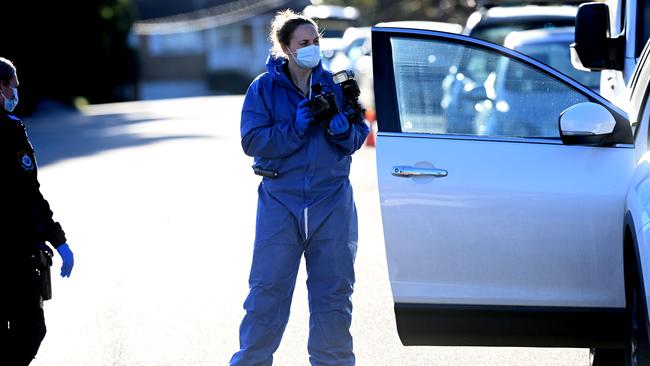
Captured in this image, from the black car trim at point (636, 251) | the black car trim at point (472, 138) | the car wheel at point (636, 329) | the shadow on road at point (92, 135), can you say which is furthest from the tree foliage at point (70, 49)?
the black car trim at point (636, 251)

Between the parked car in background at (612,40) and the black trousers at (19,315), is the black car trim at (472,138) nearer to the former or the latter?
the black trousers at (19,315)

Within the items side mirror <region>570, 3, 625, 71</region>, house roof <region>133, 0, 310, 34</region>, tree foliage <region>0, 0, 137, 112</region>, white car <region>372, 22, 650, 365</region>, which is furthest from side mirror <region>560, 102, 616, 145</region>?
house roof <region>133, 0, 310, 34</region>

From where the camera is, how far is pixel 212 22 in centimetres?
6594

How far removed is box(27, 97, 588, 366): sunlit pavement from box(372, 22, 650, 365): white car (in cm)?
127

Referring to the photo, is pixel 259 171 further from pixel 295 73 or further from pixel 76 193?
pixel 76 193

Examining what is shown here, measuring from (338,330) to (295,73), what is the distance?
3.73ft

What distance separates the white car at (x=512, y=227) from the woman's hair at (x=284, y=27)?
47 cm

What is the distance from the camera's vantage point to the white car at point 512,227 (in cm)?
535

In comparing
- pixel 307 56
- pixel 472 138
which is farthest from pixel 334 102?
pixel 472 138

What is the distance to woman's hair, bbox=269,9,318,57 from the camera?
18.0 ft

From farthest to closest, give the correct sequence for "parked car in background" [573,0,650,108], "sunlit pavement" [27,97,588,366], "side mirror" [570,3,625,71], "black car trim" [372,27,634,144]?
"side mirror" [570,3,625,71]
"parked car in background" [573,0,650,108]
"sunlit pavement" [27,97,588,366]
"black car trim" [372,27,634,144]

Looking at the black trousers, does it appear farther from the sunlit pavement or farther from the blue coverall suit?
the sunlit pavement

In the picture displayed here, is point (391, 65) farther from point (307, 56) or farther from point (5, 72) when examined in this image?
point (5, 72)

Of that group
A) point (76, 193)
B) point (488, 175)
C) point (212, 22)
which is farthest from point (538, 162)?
point (212, 22)
